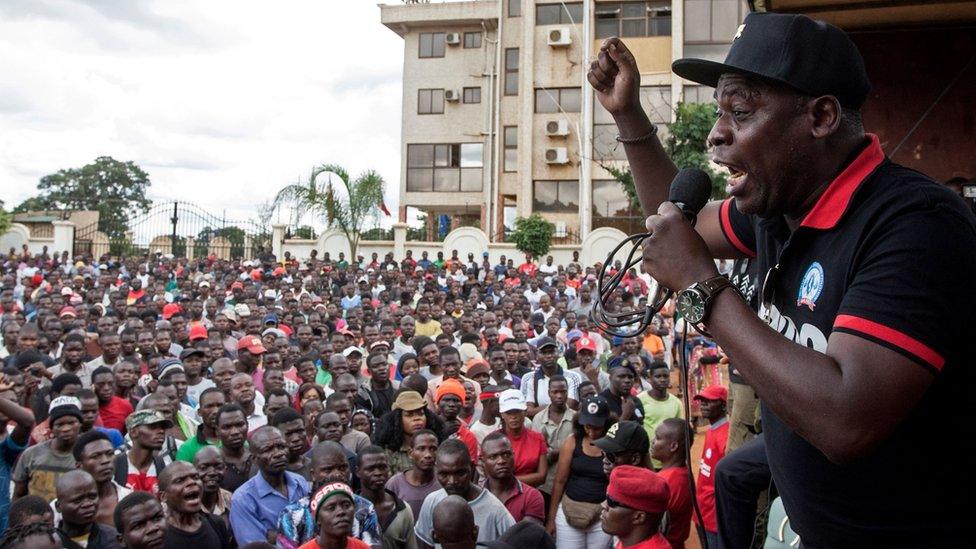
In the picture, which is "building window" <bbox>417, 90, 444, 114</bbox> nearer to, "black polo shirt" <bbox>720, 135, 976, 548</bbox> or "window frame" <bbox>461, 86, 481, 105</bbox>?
"window frame" <bbox>461, 86, 481, 105</bbox>

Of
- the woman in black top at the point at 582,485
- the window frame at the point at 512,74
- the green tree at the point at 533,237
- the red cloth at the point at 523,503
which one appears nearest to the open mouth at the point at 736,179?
the red cloth at the point at 523,503

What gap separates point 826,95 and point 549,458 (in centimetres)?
541

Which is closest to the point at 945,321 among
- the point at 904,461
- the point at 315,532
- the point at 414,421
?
the point at 904,461

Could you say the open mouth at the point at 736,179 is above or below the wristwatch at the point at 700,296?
above

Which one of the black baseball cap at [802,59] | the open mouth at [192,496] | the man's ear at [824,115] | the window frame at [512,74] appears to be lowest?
the open mouth at [192,496]

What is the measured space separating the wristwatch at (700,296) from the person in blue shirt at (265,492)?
407 centimetres

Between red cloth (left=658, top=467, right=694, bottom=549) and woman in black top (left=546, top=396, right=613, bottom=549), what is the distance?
2.10ft

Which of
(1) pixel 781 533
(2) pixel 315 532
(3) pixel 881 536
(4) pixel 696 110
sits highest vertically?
(4) pixel 696 110

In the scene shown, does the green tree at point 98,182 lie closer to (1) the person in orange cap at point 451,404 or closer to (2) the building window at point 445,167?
(2) the building window at point 445,167

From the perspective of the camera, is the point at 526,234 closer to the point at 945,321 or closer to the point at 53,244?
the point at 53,244

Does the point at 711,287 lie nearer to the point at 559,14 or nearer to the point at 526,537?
the point at 526,537

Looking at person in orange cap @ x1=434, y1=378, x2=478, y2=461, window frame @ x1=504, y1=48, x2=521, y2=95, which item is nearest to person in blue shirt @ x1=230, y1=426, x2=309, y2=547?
person in orange cap @ x1=434, y1=378, x2=478, y2=461

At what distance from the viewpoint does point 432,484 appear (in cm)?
568

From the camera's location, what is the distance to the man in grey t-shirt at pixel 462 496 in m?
5.12
